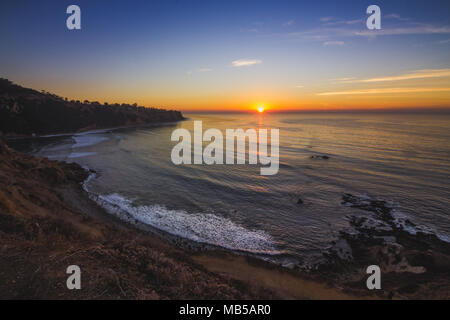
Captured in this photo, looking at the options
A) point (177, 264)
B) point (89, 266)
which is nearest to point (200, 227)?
point (177, 264)

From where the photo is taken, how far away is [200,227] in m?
11.7

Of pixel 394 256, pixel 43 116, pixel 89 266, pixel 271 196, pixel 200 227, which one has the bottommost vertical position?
pixel 394 256

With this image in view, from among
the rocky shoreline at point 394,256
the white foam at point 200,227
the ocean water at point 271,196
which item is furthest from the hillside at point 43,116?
the rocky shoreline at point 394,256

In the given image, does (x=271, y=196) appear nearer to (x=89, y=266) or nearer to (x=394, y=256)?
(x=394, y=256)

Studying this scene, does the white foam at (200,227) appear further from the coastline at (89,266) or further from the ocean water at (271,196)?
the coastline at (89,266)

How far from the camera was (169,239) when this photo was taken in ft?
34.3

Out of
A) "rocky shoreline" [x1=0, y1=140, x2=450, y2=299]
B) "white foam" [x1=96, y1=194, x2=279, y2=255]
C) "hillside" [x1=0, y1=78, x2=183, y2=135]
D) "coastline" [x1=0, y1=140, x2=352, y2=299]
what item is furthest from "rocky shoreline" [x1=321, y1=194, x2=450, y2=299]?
"hillside" [x1=0, y1=78, x2=183, y2=135]

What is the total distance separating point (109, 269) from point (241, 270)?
4.89 meters

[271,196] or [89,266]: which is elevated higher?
[89,266]

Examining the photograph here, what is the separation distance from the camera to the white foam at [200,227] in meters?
10.3

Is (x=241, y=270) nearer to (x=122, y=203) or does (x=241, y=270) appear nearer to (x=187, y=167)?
(x=122, y=203)

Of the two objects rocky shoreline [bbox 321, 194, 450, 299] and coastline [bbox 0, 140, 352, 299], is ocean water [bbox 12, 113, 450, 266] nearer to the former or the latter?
rocky shoreline [bbox 321, 194, 450, 299]
